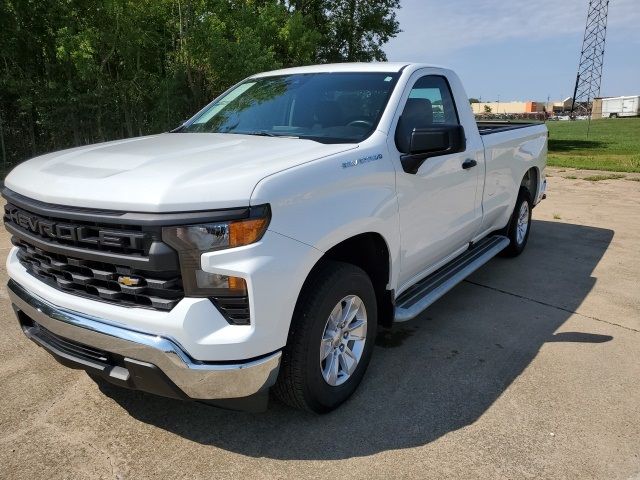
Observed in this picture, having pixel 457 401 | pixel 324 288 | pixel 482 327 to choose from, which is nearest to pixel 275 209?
pixel 324 288

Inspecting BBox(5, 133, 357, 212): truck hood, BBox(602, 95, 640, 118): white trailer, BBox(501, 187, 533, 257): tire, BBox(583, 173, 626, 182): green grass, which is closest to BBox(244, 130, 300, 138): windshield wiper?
BBox(5, 133, 357, 212): truck hood

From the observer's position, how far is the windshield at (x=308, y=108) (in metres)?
3.35

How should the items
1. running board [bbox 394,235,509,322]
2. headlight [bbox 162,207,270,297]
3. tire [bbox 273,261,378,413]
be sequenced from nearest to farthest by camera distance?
1. headlight [bbox 162,207,270,297]
2. tire [bbox 273,261,378,413]
3. running board [bbox 394,235,509,322]

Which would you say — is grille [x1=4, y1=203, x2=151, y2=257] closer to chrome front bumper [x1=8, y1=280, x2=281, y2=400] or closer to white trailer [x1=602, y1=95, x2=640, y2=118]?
chrome front bumper [x1=8, y1=280, x2=281, y2=400]

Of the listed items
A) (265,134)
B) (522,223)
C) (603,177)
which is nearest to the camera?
(265,134)

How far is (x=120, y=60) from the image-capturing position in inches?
554

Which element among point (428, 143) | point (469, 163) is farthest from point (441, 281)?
point (428, 143)

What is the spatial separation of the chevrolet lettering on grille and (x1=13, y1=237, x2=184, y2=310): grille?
0.11 meters

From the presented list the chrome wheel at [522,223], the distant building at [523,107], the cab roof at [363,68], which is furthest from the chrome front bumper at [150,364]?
the distant building at [523,107]

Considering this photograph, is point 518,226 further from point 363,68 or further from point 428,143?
point 428,143

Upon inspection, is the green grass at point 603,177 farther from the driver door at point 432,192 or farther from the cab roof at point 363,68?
the cab roof at point 363,68

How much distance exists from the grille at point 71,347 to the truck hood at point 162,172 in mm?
672

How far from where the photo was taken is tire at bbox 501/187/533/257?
575cm

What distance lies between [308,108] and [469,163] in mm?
1321
